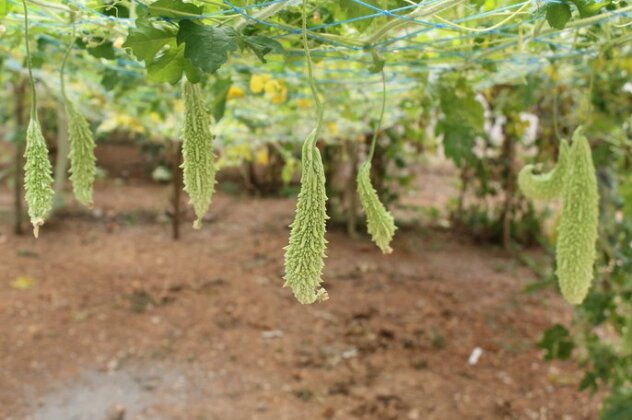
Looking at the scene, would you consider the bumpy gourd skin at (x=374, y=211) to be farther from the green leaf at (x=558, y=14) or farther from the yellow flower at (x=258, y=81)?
the yellow flower at (x=258, y=81)

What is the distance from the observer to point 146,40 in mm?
877

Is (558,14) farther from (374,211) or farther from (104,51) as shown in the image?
(104,51)

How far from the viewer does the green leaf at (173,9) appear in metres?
0.79

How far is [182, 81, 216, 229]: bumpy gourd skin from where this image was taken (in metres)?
0.85

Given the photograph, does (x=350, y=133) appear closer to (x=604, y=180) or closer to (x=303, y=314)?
(x=303, y=314)

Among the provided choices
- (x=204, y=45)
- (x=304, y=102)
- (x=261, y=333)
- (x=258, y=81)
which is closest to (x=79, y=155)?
→ (x=204, y=45)

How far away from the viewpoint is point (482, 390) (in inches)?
127

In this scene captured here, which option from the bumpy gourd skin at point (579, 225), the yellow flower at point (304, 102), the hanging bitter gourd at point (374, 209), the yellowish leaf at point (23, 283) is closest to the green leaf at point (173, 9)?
the hanging bitter gourd at point (374, 209)

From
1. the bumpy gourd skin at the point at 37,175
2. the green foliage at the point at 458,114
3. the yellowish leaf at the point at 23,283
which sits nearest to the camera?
the bumpy gourd skin at the point at 37,175

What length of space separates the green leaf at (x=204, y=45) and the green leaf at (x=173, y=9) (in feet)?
0.05

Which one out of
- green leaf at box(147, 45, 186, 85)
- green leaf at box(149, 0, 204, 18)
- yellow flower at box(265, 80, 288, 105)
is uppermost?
green leaf at box(149, 0, 204, 18)

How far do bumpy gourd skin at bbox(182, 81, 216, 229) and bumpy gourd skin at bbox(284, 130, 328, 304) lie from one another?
0.18 meters

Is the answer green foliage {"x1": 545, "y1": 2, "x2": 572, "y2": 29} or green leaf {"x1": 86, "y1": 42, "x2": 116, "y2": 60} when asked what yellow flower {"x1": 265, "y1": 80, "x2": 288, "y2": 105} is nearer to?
green leaf {"x1": 86, "y1": 42, "x2": 116, "y2": 60}

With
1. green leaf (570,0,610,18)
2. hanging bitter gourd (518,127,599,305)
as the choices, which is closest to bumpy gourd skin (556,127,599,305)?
hanging bitter gourd (518,127,599,305)
